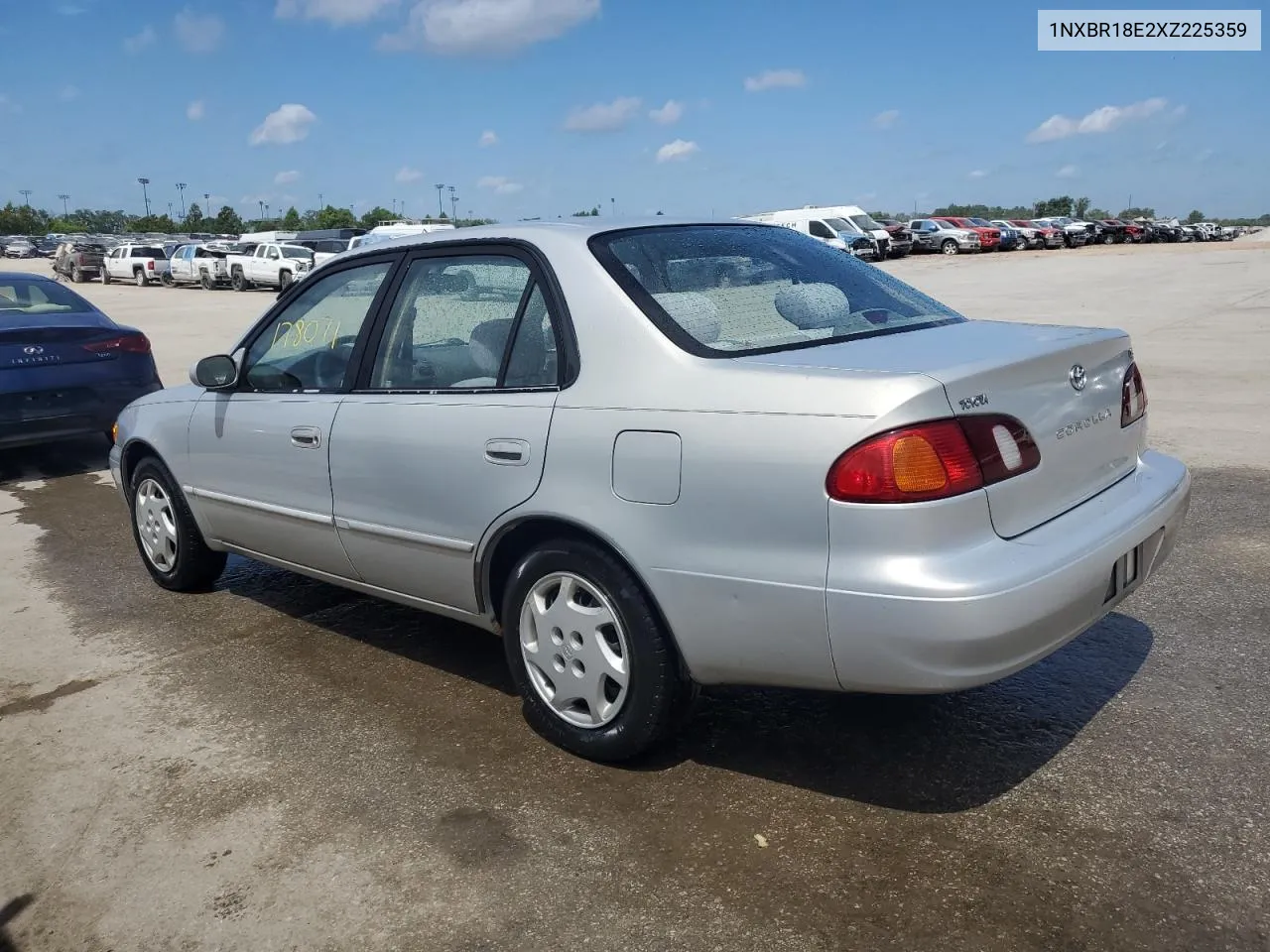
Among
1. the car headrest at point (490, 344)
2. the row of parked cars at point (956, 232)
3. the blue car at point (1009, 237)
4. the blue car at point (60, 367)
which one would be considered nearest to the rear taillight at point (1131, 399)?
the car headrest at point (490, 344)

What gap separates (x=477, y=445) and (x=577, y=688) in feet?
2.71

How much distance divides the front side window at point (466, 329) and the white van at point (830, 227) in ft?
102

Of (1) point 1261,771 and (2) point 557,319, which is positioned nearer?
A: (1) point 1261,771

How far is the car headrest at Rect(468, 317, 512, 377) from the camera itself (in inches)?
143

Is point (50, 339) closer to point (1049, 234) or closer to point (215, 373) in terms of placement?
point (215, 373)

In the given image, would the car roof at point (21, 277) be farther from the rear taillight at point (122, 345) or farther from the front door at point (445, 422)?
the front door at point (445, 422)

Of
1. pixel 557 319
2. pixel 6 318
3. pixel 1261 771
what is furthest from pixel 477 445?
pixel 6 318

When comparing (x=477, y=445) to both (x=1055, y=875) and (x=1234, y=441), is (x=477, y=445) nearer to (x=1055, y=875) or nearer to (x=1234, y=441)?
(x=1055, y=875)

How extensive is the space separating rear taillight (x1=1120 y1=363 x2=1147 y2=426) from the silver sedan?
0.07ft

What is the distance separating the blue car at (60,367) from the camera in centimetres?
789

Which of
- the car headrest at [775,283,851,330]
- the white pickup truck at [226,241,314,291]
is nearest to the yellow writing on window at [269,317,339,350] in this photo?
the car headrest at [775,283,851,330]

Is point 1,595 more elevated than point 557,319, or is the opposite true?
point 557,319

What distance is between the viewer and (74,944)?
267 cm

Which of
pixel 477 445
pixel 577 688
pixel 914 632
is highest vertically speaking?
pixel 477 445
